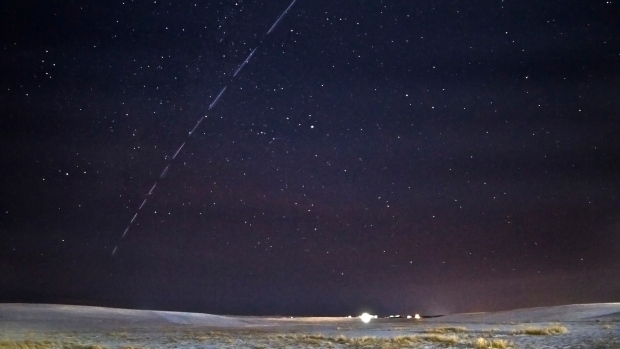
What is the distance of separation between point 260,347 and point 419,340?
437 centimetres

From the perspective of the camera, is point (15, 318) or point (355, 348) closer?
point (355, 348)

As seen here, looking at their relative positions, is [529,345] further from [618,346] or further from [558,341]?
[618,346]

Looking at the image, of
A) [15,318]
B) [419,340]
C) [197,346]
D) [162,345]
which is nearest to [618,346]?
[419,340]

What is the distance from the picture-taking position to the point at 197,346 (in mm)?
18312

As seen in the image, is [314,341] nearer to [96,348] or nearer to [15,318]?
[96,348]

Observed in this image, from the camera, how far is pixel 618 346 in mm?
14227

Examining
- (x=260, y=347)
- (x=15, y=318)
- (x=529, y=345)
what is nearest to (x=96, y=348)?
(x=260, y=347)

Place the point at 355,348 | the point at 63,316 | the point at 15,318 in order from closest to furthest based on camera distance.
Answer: the point at 355,348
the point at 15,318
the point at 63,316

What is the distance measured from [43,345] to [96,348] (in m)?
2.15

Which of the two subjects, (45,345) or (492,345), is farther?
(45,345)

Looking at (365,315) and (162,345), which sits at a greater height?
(365,315)

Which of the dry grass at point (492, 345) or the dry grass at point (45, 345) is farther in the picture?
the dry grass at point (45, 345)

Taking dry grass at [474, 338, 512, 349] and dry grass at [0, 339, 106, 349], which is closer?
dry grass at [474, 338, 512, 349]

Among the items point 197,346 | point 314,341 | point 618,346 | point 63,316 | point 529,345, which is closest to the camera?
point 618,346
